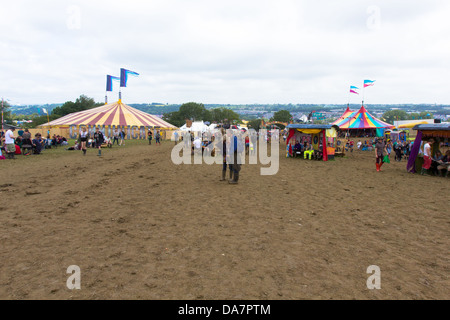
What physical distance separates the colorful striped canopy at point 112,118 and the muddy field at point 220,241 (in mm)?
27290

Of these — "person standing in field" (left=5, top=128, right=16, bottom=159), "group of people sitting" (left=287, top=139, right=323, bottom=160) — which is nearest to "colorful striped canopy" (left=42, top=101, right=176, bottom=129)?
"person standing in field" (left=5, top=128, right=16, bottom=159)

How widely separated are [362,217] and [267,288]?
3.74 meters

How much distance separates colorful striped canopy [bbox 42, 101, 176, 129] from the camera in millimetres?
34562

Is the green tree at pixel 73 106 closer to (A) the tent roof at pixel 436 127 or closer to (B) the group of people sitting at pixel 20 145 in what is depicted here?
(B) the group of people sitting at pixel 20 145

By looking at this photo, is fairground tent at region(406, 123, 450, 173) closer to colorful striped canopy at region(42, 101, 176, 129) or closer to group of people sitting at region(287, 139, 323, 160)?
group of people sitting at region(287, 139, 323, 160)

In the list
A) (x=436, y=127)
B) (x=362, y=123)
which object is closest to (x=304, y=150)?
(x=436, y=127)

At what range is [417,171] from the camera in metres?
13.1

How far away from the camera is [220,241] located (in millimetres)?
4688

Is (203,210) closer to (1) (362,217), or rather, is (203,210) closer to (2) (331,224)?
(2) (331,224)

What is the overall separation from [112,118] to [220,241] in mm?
34343

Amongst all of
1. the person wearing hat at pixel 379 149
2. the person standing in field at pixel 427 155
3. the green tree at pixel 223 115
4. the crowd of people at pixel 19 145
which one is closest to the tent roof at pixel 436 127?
the person standing in field at pixel 427 155

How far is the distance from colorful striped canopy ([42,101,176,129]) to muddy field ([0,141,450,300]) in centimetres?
2729

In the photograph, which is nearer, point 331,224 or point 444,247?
point 444,247
